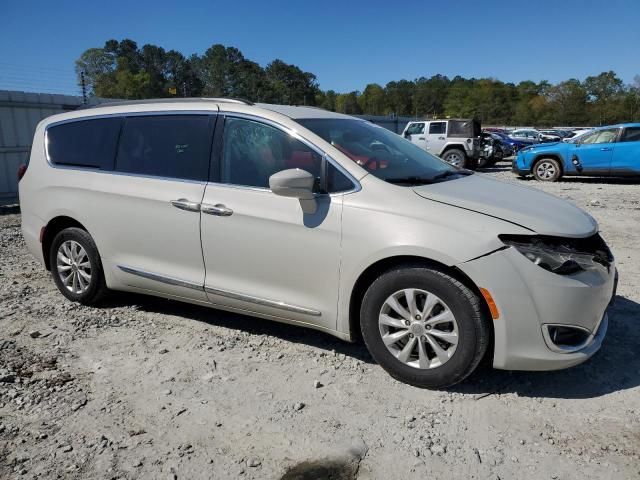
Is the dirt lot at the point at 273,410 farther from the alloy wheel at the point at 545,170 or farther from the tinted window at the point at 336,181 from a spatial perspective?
the alloy wheel at the point at 545,170

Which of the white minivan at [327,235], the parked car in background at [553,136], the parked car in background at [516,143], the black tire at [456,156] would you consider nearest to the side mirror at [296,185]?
the white minivan at [327,235]

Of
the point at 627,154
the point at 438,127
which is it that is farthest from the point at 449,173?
the point at 438,127

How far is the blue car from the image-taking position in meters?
13.2

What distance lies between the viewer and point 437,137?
18.4 metres

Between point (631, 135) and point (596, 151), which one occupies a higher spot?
point (631, 135)

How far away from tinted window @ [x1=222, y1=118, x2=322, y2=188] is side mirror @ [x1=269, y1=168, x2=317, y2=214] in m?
0.20

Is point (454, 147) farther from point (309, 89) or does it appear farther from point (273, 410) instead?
point (309, 89)

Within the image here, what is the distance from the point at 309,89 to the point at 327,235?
105978 millimetres

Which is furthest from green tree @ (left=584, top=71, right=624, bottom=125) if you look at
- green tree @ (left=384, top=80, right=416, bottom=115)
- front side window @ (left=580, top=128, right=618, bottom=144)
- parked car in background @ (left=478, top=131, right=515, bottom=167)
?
front side window @ (left=580, top=128, right=618, bottom=144)

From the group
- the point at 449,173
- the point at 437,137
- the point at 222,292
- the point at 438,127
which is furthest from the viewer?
the point at 438,127

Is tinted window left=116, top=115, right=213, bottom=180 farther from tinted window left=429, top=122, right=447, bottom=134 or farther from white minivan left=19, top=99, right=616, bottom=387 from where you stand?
tinted window left=429, top=122, right=447, bottom=134

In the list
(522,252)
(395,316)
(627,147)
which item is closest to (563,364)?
(522,252)

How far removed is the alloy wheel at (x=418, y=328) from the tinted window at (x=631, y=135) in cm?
1285

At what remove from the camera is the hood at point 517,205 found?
297 centimetres
